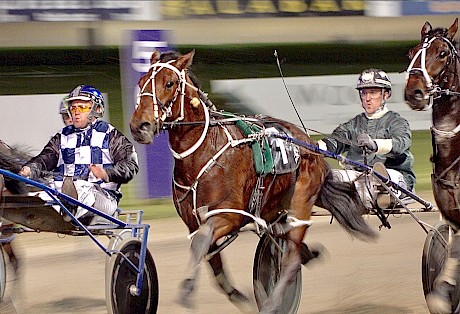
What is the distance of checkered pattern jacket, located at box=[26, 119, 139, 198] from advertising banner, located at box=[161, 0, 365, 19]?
6.19m

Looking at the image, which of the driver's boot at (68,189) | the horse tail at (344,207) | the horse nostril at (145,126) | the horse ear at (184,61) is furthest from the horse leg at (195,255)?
the horse tail at (344,207)

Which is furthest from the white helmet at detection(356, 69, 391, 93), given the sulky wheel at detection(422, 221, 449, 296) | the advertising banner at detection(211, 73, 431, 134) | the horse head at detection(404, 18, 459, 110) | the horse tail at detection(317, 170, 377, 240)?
the advertising banner at detection(211, 73, 431, 134)

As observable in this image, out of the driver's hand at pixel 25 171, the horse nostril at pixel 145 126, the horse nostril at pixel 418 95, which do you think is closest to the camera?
the horse nostril at pixel 145 126

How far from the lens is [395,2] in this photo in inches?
497

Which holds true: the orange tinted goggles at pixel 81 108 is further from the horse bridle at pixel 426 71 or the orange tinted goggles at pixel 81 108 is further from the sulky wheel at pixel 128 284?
the horse bridle at pixel 426 71

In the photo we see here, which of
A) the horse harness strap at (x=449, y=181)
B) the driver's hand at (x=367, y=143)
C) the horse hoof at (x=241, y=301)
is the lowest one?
the horse hoof at (x=241, y=301)

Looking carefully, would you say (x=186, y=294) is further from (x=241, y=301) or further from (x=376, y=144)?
(x=376, y=144)

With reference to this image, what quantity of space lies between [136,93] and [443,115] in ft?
13.9

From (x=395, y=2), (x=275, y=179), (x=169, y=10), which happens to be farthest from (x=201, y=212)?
(x=395, y=2)

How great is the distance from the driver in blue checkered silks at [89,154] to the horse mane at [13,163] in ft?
0.20

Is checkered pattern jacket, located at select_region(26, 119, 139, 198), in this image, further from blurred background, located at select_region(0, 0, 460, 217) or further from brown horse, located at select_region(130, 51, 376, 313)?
blurred background, located at select_region(0, 0, 460, 217)

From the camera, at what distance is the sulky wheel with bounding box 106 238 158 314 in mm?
4637

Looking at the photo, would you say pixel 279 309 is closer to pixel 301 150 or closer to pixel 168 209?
pixel 301 150

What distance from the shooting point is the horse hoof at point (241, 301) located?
195 inches
